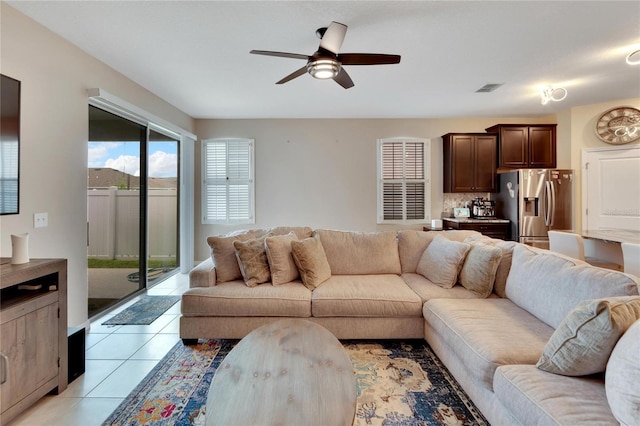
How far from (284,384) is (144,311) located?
2.80m

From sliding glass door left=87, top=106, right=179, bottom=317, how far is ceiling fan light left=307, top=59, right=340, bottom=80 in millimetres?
2510

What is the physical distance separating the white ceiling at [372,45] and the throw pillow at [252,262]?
193 centimetres

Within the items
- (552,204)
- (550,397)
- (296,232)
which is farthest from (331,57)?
(552,204)

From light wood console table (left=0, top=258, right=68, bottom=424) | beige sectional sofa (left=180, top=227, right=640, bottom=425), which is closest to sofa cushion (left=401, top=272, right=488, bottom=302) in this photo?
beige sectional sofa (left=180, top=227, right=640, bottom=425)

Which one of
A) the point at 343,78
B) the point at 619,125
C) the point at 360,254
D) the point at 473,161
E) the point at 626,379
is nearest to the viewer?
the point at 626,379

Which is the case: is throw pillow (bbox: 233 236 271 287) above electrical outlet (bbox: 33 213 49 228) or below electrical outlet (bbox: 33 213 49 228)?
below

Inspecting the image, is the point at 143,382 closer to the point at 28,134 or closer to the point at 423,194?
the point at 28,134

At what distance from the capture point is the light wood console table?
1652 millimetres

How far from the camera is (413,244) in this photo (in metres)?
3.31

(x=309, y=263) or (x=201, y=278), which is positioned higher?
(x=309, y=263)

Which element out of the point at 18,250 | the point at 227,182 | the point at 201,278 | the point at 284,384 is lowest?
the point at 284,384

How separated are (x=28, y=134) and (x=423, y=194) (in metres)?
5.35

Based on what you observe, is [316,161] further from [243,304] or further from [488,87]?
[243,304]

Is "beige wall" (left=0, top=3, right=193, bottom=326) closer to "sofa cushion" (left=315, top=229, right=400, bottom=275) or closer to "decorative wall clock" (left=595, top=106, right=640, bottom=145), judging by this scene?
"sofa cushion" (left=315, top=229, right=400, bottom=275)
